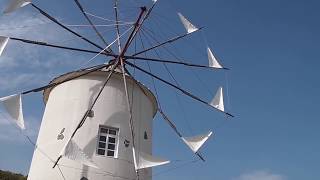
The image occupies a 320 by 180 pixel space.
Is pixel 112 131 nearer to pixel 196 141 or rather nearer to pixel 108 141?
pixel 108 141

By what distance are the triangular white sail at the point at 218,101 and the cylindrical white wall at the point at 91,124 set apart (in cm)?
251

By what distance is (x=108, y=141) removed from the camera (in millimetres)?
14500

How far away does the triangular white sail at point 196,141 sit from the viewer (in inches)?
589

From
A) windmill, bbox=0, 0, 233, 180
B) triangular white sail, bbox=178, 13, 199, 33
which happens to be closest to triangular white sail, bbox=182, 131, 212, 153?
windmill, bbox=0, 0, 233, 180

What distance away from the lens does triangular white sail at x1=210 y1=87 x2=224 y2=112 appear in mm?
16609

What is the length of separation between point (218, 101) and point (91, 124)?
5.15 meters

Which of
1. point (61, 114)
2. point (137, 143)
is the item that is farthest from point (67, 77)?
point (137, 143)

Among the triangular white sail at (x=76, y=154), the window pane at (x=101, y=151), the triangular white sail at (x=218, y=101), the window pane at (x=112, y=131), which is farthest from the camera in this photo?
the triangular white sail at (x=218, y=101)

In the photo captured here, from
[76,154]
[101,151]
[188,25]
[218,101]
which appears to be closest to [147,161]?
[101,151]

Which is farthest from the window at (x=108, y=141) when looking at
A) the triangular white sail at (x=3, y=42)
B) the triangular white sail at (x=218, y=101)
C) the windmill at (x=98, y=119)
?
the triangular white sail at (x=3, y=42)

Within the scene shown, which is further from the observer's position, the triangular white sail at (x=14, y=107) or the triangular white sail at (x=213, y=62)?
the triangular white sail at (x=213, y=62)

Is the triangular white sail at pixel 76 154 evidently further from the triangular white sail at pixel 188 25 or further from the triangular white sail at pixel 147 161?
the triangular white sail at pixel 188 25

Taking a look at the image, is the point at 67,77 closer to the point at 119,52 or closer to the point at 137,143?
the point at 119,52

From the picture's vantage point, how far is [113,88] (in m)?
15.5
